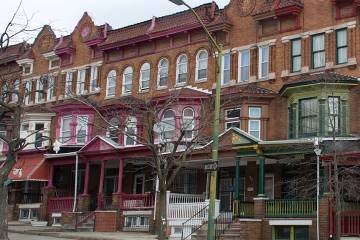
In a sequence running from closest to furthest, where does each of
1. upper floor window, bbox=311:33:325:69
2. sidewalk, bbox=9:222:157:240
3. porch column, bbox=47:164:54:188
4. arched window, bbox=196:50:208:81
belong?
1. sidewalk, bbox=9:222:157:240
2. upper floor window, bbox=311:33:325:69
3. arched window, bbox=196:50:208:81
4. porch column, bbox=47:164:54:188

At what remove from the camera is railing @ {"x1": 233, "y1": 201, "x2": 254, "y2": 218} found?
27.5 meters

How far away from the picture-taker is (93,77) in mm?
40844

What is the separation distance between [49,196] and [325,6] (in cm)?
1933

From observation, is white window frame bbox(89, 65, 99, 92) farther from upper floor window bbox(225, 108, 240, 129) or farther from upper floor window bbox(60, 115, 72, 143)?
upper floor window bbox(225, 108, 240, 129)

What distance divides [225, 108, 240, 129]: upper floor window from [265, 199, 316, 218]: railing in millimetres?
5979

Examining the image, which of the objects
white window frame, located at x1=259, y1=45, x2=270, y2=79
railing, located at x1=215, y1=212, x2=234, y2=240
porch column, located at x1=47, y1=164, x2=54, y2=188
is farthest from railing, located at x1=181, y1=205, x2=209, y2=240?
porch column, located at x1=47, y1=164, x2=54, y2=188

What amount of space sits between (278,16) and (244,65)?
323cm

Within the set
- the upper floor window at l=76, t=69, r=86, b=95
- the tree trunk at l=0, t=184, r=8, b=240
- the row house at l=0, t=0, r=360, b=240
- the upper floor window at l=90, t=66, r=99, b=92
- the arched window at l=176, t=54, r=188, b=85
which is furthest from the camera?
the upper floor window at l=76, t=69, r=86, b=95

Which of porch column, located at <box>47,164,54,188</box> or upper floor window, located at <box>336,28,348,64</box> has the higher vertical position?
upper floor window, located at <box>336,28,348,64</box>

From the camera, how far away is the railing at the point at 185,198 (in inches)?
1197

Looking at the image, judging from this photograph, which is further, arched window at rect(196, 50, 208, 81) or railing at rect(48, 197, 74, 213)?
railing at rect(48, 197, 74, 213)

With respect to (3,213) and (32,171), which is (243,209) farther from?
(32,171)

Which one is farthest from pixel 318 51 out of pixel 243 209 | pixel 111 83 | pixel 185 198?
pixel 111 83

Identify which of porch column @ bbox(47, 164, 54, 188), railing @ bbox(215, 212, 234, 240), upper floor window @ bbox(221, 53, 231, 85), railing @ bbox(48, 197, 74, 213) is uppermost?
upper floor window @ bbox(221, 53, 231, 85)
